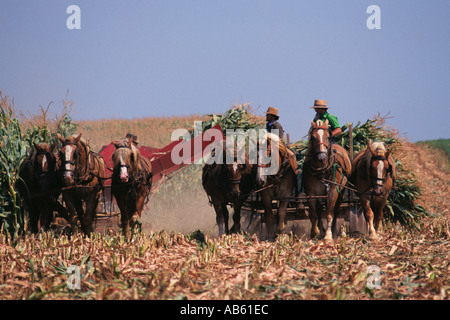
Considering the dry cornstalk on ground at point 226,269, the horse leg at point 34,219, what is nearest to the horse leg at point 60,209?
the horse leg at point 34,219

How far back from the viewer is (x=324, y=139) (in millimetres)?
10188

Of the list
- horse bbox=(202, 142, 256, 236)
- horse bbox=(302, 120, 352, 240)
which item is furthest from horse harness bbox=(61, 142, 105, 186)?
horse bbox=(302, 120, 352, 240)

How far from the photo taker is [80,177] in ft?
35.3

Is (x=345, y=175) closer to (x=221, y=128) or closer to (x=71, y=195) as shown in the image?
(x=221, y=128)

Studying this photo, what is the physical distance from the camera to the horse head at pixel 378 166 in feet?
34.8

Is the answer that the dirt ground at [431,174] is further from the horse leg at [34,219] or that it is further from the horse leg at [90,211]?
the horse leg at [34,219]

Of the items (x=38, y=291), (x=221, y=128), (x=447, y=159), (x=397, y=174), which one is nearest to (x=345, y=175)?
(x=397, y=174)

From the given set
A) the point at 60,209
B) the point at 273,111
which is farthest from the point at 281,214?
the point at 60,209

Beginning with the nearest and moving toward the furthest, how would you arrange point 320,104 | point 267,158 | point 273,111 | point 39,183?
point 267,158, point 39,183, point 273,111, point 320,104

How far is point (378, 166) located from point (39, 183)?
21.4ft

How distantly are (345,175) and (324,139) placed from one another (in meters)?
1.37

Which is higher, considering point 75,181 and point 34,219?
point 75,181

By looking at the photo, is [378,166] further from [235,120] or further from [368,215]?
[235,120]

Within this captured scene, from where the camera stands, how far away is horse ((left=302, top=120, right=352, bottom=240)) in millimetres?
10211
